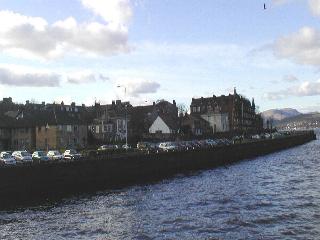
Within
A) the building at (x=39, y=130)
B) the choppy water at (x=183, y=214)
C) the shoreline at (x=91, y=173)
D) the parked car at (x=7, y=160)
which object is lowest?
the choppy water at (x=183, y=214)

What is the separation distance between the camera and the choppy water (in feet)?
131

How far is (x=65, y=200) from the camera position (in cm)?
5903

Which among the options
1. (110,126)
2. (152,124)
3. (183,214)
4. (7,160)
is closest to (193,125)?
(152,124)

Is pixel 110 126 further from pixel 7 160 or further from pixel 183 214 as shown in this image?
A: pixel 183 214

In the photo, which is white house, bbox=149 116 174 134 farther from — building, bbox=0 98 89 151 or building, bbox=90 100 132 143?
building, bbox=0 98 89 151

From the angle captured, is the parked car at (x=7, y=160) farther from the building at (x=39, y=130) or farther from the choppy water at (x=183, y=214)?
the building at (x=39, y=130)

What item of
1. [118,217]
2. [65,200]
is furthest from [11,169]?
[118,217]

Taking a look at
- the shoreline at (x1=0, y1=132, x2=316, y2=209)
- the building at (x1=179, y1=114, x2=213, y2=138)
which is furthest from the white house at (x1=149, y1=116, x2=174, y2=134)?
the shoreline at (x1=0, y1=132, x2=316, y2=209)

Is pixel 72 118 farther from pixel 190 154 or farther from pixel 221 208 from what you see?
pixel 221 208

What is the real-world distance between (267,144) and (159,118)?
37241 mm

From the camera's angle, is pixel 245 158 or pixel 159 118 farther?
pixel 159 118

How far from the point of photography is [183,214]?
4728 cm

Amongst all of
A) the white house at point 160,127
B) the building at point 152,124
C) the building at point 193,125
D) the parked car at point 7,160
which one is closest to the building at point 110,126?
the building at point 152,124

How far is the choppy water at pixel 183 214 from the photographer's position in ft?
131
